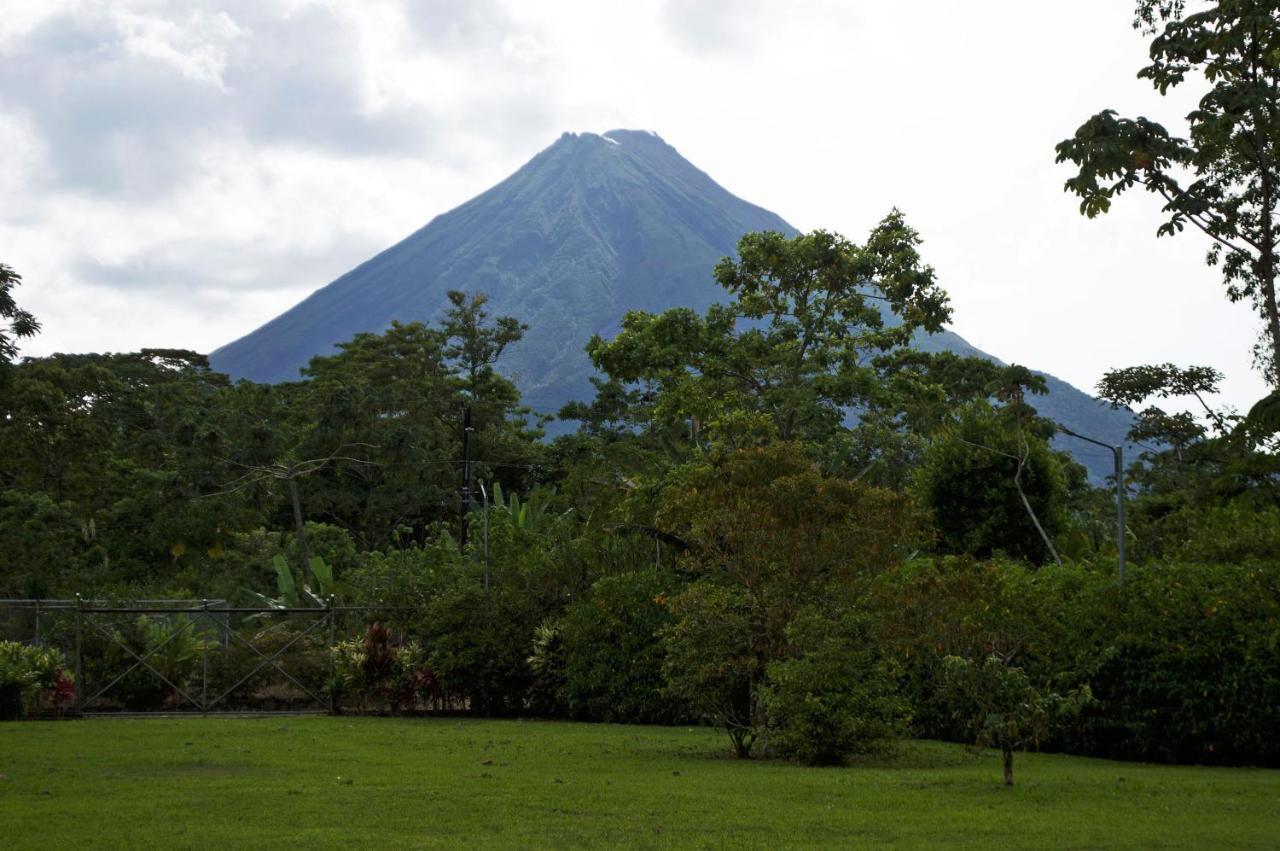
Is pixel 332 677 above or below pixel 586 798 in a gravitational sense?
above

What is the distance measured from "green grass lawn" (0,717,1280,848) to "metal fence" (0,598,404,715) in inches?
290

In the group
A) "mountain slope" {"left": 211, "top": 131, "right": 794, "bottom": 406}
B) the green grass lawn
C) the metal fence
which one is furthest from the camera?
"mountain slope" {"left": 211, "top": 131, "right": 794, "bottom": 406}

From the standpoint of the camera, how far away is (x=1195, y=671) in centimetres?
1444

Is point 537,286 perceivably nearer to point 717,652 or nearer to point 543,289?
point 543,289

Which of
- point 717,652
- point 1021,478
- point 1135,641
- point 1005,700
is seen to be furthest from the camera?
point 1021,478

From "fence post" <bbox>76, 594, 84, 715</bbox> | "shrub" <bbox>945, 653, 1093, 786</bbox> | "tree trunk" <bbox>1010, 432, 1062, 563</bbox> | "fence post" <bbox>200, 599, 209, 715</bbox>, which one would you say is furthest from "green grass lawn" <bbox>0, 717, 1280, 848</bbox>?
"tree trunk" <bbox>1010, 432, 1062, 563</bbox>

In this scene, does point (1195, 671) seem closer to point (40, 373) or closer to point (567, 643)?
point (567, 643)

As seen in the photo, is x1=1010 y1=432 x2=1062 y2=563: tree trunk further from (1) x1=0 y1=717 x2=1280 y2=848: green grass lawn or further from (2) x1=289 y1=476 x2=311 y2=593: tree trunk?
(2) x1=289 y1=476 x2=311 y2=593: tree trunk

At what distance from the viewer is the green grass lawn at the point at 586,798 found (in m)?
8.79

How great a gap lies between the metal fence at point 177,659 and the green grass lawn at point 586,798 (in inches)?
290

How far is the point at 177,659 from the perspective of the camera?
2494 centimetres

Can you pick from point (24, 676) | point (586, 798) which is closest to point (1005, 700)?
point (586, 798)

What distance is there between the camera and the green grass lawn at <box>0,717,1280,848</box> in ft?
28.8

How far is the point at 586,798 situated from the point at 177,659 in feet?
54.2
